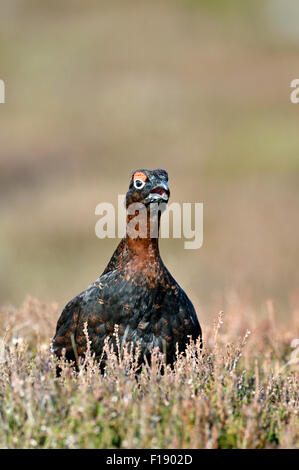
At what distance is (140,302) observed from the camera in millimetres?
5688

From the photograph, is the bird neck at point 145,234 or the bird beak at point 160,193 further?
the bird neck at point 145,234

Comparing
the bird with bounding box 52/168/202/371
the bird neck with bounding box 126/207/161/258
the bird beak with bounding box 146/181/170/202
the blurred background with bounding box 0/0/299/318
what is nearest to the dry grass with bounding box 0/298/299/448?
the bird with bounding box 52/168/202/371

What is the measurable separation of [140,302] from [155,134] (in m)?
20.5

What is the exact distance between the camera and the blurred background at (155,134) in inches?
588

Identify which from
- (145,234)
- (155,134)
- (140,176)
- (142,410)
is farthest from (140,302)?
(155,134)

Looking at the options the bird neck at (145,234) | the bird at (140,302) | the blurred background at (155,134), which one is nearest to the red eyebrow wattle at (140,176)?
the bird at (140,302)

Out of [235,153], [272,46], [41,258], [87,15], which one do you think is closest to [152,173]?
[41,258]

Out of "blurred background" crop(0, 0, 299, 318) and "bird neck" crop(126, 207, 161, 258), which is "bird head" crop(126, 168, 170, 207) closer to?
"bird neck" crop(126, 207, 161, 258)

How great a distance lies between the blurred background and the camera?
14945 mm

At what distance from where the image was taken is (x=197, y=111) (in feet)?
92.7

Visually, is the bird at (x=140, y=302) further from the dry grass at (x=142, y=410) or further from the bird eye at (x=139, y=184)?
the dry grass at (x=142, y=410)

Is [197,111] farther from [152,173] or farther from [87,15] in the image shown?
[152,173]

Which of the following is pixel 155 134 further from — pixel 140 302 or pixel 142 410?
pixel 142 410

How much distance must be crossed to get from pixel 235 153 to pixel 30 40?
62.8 feet
